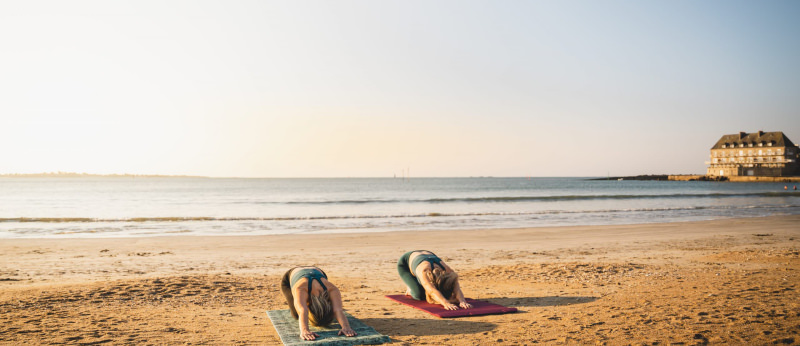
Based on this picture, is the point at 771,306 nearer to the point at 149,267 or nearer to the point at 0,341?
the point at 0,341

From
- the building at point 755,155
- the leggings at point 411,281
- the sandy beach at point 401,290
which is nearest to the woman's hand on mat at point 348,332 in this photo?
the sandy beach at point 401,290

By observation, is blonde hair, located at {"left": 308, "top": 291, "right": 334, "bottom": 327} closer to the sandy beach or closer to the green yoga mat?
the green yoga mat

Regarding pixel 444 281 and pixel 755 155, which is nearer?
pixel 444 281

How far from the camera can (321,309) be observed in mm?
6539

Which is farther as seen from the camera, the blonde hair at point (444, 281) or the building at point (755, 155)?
the building at point (755, 155)

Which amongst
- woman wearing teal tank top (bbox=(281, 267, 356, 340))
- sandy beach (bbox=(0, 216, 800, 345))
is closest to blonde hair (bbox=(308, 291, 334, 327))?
woman wearing teal tank top (bbox=(281, 267, 356, 340))

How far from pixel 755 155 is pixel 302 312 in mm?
125933

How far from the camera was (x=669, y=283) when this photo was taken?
9062mm

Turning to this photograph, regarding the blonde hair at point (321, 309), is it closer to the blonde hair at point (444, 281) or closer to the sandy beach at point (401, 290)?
A: the sandy beach at point (401, 290)

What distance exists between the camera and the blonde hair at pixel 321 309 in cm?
652

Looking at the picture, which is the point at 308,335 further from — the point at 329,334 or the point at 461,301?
the point at 461,301

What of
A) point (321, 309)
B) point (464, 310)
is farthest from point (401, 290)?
point (321, 309)

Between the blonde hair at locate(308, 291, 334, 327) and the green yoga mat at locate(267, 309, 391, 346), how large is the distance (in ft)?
0.36

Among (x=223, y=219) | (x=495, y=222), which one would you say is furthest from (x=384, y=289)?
(x=223, y=219)
